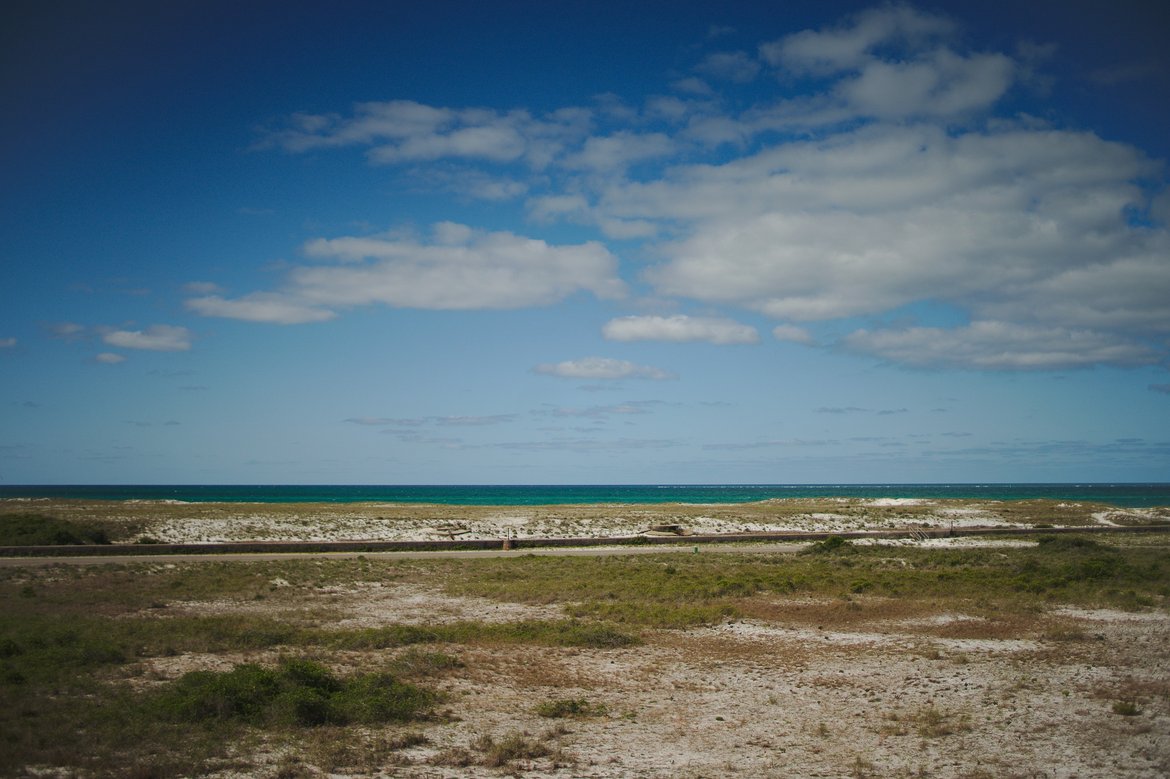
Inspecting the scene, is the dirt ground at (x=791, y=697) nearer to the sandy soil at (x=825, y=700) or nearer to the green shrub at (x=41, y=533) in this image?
the sandy soil at (x=825, y=700)

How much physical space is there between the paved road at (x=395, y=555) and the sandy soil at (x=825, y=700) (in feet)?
63.3

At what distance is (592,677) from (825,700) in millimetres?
5180

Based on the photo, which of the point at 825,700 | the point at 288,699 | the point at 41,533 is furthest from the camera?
the point at 41,533

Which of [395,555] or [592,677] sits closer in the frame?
[592,677]

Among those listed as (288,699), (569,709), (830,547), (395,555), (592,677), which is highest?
(288,699)

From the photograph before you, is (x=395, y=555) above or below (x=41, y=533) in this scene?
below

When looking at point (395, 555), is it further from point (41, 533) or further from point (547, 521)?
point (547, 521)

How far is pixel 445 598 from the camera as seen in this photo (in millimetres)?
28156

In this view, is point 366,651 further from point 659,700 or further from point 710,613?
point 710,613

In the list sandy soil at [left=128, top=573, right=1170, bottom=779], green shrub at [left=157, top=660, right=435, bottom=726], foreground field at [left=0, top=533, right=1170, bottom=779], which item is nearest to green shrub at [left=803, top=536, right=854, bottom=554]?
foreground field at [left=0, top=533, right=1170, bottom=779]

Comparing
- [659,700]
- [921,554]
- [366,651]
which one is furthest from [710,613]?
[921,554]

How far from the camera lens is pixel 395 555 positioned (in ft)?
139

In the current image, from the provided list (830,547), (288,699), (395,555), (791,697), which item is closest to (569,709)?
(791,697)

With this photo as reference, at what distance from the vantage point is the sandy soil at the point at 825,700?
11.5 m
